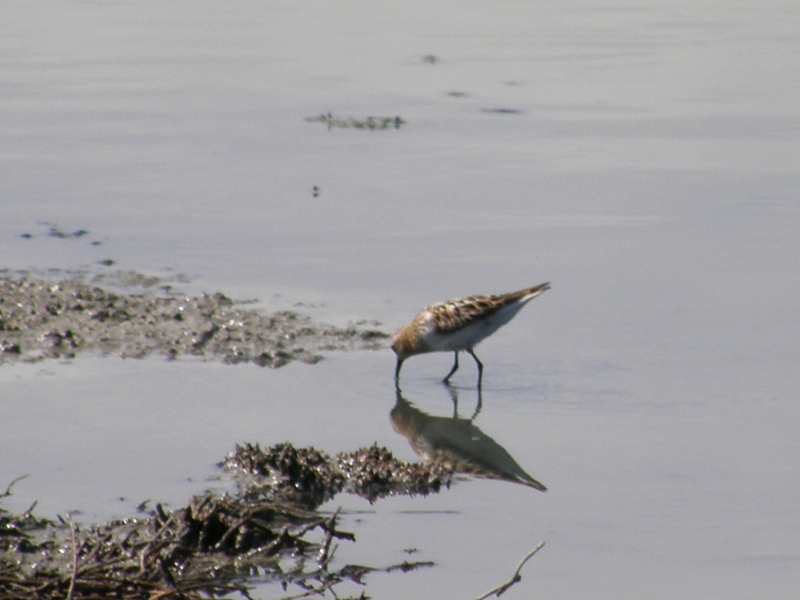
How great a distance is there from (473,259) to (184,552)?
5.71 m

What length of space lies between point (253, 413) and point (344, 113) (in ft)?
28.7

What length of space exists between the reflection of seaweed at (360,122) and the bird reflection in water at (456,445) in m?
7.48

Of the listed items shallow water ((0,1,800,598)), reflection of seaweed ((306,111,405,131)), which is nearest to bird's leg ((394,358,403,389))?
shallow water ((0,1,800,598))

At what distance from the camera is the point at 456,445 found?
7922 millimetres

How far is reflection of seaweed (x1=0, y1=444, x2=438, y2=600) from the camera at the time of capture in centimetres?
542

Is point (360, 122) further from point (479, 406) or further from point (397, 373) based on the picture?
point (479, 406)

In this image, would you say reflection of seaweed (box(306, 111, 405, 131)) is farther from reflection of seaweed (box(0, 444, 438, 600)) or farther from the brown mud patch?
reflection of seaweed (box(0, 444, 438, 600))

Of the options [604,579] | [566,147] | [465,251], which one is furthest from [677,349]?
[566,147]

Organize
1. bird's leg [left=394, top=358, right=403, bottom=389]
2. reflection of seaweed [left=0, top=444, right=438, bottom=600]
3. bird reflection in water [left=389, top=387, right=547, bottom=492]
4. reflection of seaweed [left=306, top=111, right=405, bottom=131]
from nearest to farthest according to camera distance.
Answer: reflection of seaweed [left=0, top=444, right=438, bottom=600], bird reflection in water [left=389, top=387, right=547, bottom=492], bird's leg [left=394, top=358, right=403, bottom=389], reflection of seaweed [left=306, top=111, right=405, bottom=131]

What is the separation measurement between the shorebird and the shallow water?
234 mm

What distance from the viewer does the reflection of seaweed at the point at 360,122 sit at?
15836 mm

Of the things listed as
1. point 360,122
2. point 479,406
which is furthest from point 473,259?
point 360,122

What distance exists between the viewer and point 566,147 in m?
14.9

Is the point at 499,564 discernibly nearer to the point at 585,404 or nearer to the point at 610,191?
the point at 585,404
